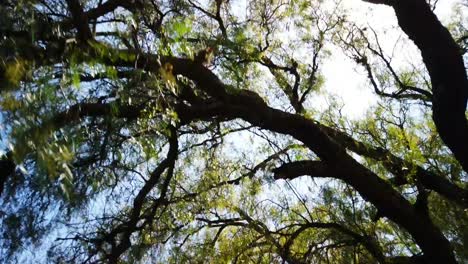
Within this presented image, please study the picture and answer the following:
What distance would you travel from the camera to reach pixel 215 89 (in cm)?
371

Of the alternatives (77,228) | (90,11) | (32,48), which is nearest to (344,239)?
(77,228)

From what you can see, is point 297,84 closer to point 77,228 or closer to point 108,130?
point 77,228

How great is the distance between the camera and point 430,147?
6.13 meters

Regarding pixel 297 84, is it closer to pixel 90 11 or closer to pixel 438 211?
pixel 438 211

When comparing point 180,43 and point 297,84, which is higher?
point 297,84

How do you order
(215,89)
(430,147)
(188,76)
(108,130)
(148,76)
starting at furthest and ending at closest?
(430,147), (215,89), (188,76), (108,130), (148,76)

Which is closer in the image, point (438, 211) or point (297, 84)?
point (297, 84)

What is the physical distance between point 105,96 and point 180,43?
61 cm

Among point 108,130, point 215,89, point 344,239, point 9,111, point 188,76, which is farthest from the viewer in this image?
point 344,239

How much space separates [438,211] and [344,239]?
189 centimetres

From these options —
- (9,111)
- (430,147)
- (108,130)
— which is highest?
(430,147)

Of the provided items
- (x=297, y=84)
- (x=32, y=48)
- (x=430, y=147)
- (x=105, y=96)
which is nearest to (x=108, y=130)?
(x=105, y=96)

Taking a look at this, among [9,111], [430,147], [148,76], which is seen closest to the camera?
[9,111]

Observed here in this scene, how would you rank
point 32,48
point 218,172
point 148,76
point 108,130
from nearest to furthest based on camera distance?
point 32,48
point 148,76
point 108,130
point 218,172
